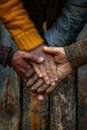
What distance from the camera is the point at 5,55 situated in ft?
10.9

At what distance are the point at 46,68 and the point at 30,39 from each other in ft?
0.45

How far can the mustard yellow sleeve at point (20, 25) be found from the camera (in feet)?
10.7

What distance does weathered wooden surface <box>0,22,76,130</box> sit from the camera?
3525mm

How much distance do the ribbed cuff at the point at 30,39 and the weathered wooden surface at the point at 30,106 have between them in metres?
0.30

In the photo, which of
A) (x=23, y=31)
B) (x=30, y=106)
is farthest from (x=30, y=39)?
(x=30, y=106)

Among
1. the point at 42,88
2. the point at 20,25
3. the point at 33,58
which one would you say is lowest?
the point at 42,88

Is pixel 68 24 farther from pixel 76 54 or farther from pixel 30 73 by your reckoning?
pixel 30 73

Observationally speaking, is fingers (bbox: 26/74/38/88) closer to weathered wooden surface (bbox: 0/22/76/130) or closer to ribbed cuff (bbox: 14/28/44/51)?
ribbed cuff (bbox: 14/28/44/51)

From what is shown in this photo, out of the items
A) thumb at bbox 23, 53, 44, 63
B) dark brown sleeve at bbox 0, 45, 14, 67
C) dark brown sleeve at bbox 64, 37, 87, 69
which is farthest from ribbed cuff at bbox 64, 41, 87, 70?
dark brown sleeve at bbox 0, 45, 14, 67

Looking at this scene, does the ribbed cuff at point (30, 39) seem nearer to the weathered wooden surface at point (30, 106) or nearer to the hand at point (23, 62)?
the hand at point (23, 62)

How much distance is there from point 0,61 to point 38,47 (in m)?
0.17

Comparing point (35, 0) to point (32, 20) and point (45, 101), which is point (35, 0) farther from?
point (45, 101)

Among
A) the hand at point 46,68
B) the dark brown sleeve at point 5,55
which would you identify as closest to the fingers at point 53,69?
the hand at point 46,68

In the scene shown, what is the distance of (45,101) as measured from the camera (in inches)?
140
